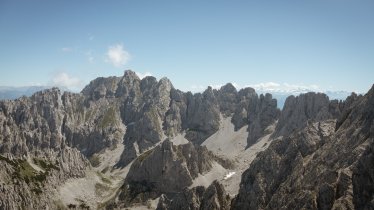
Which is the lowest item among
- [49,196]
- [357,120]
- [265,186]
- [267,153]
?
[49,196]

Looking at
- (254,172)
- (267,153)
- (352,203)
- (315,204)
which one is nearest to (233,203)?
(254,172)

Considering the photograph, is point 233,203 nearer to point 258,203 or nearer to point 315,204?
point 258,203

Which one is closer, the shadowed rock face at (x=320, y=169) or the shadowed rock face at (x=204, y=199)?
the shadowed rock face at (x=320, y=169)

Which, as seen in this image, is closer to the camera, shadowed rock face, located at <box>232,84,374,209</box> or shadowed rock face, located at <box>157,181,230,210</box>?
shadowed rock face, located at <box>232,84,374,209</box>

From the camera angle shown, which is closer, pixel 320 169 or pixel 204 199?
pixel 320 169

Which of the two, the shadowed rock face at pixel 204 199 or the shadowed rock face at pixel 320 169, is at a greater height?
the shadowed rock face at pixel 320 169

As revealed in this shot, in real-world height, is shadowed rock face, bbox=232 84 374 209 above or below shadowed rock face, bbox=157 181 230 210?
above

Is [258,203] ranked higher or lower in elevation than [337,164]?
lower

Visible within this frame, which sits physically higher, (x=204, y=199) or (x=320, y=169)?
(x=320, y=169)
